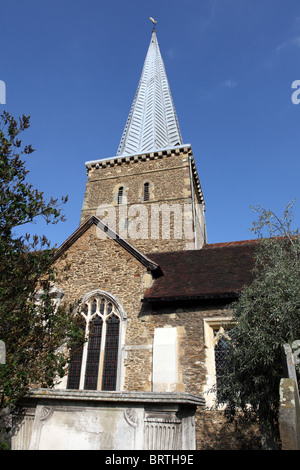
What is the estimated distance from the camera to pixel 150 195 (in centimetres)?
2030

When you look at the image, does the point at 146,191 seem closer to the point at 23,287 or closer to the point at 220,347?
the point at 220,347

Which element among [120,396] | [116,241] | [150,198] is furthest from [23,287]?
[150,198]

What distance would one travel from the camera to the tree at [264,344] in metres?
6.27

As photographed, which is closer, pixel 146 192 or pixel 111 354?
pixel 111 354

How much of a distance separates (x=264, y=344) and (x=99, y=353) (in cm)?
540

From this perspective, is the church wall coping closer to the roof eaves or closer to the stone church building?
the stone church building

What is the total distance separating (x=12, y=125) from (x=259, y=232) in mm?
6167

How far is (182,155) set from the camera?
2094 cm

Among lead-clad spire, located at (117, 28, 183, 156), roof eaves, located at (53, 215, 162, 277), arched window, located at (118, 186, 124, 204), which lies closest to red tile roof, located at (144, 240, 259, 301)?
roof eaves, located at (53, 215, 162, 277)

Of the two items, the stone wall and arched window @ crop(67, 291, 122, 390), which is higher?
the stone wall

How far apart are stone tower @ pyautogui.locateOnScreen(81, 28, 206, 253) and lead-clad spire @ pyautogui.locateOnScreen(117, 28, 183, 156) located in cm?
16

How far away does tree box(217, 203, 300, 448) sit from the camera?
627 cm
